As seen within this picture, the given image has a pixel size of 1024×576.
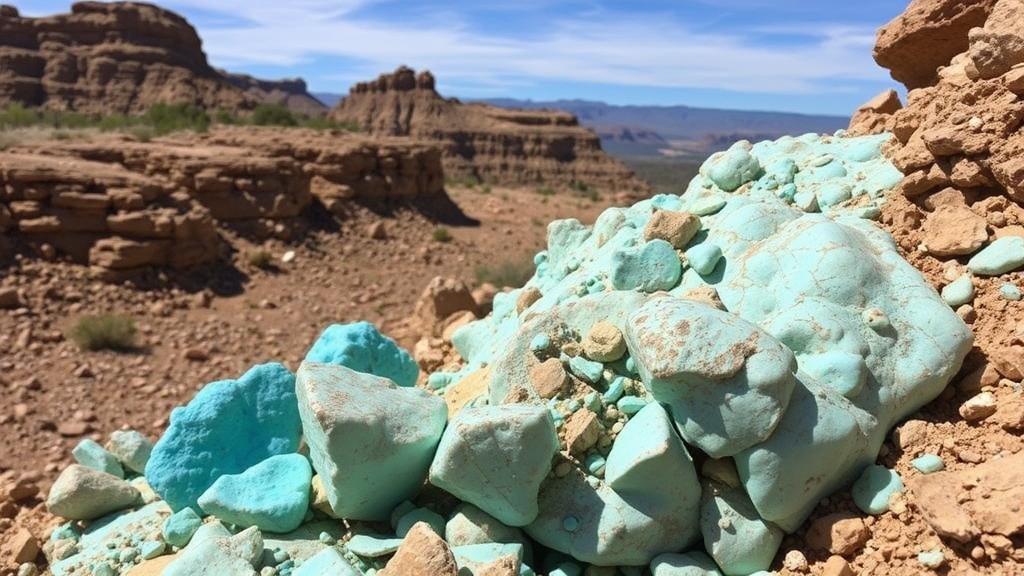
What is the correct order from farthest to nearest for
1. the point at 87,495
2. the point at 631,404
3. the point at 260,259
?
the point at 260,259, the point at 87,495, the point at 631,404

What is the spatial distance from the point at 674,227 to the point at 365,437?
5.36ft

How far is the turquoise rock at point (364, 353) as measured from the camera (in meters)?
3.63

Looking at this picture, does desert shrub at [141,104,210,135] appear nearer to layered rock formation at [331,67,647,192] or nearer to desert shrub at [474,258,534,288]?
desert shrub at [474,258,534,288]

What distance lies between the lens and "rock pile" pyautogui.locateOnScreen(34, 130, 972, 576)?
245 centimetres

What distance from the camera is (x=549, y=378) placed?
279 cm

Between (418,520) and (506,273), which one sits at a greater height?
(418,520)

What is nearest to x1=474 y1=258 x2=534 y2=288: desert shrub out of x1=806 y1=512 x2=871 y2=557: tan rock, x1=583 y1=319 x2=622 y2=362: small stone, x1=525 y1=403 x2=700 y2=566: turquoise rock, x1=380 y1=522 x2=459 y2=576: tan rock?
x1=583 y1=319 x2=622 y2=362: small stone

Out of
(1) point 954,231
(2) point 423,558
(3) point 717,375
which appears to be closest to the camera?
(2) point 423,558

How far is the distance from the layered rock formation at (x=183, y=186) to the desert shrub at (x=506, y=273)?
3552 mm

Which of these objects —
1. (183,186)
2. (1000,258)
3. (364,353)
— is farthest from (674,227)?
(183,186)

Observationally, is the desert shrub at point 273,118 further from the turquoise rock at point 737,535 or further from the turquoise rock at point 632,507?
the turquoise rock at point 737,535

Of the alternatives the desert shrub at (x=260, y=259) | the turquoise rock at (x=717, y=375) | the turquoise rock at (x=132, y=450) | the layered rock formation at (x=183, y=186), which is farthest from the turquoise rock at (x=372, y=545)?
the desert shrub at (x=260, y=259)

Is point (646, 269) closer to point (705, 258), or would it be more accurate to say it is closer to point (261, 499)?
point (705, 258)

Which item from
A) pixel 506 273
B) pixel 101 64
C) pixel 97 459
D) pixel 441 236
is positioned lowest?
pixel 506 273
